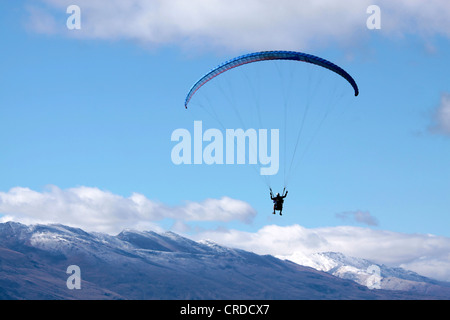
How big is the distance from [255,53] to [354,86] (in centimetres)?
1438

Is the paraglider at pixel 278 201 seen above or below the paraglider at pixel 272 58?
below

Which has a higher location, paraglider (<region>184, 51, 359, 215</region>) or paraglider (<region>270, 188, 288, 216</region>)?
paraglider (<region>184, 51, 359, 215</region>)

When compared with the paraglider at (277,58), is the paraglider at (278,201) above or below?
below

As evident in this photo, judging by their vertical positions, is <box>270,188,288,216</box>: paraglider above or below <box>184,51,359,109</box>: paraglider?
below
